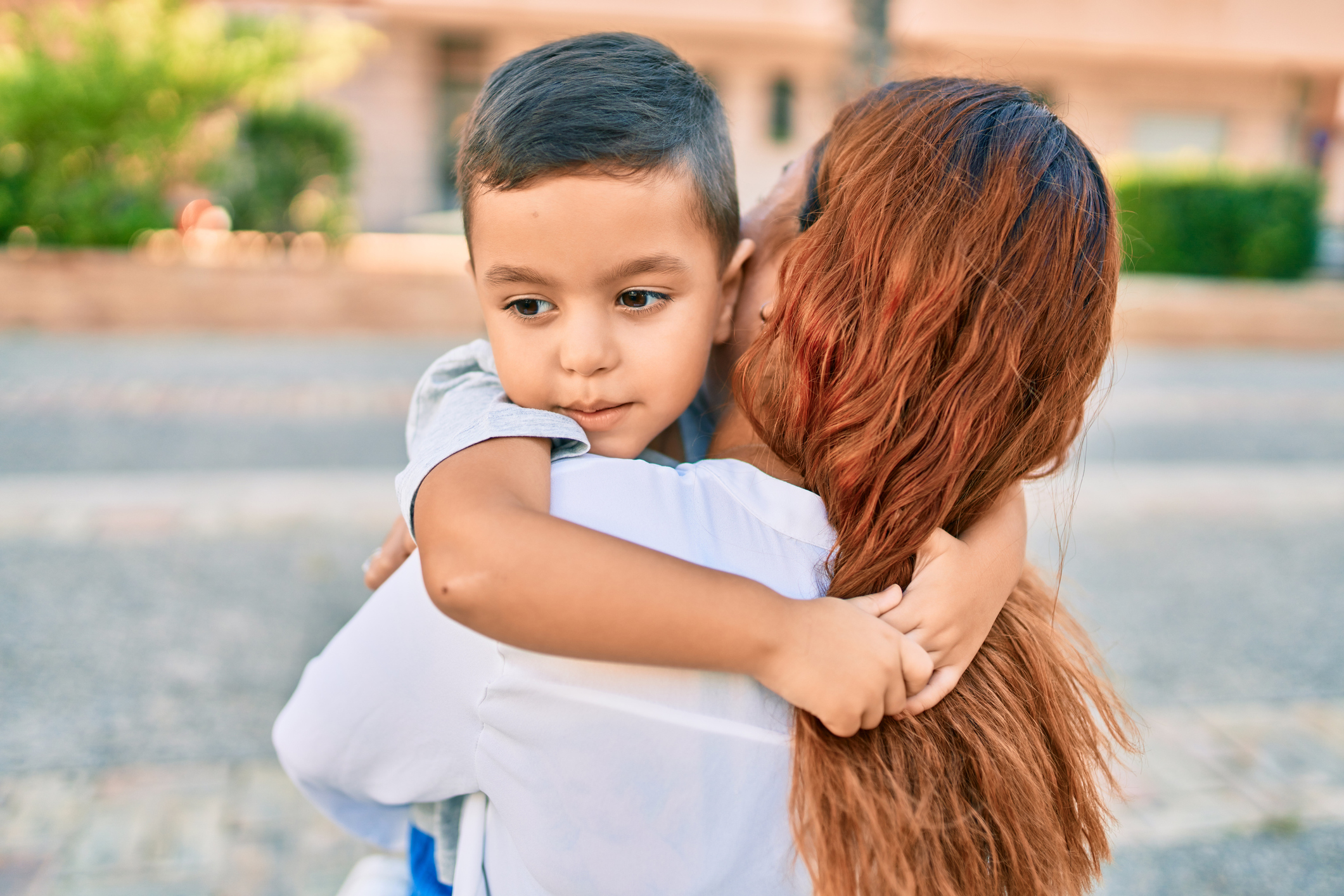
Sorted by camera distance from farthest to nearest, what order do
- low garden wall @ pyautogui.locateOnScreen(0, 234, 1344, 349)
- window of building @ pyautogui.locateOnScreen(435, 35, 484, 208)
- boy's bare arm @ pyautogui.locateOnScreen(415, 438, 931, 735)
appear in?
window of building @ pyautogui.locateOnScreen(435, 35, 484, 208), low garden wall @ pyautogui.locateOnScreen(0, 234, 1344, 349), boy's bare arm @ pyautogui.locateOnScreen(415, 438, 931, 735)

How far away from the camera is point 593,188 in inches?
44.0

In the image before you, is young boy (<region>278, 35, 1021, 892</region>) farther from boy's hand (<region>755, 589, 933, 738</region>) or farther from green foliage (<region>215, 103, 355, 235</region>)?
green foliage (<region>215, 103, 355, 235</region>)

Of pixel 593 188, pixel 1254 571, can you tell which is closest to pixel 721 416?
pixel 593 188

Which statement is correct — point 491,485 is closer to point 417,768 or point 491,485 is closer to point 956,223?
point 417,768

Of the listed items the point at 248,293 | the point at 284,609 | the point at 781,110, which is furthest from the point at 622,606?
the point at 781,110

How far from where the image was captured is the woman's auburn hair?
3.29 ft

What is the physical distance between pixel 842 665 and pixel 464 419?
47 cm

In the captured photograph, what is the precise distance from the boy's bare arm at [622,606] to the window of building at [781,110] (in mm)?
19740

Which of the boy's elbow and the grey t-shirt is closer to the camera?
the boy's elbow

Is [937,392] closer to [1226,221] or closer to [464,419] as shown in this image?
[464,419]

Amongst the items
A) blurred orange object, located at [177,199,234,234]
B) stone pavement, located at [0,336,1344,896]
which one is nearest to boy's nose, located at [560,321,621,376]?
stone pavement, located at [0,336,1344,896]

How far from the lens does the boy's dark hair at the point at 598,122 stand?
1116 mm

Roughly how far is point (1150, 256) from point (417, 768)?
1293 cm

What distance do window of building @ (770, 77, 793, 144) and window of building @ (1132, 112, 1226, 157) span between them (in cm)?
724
